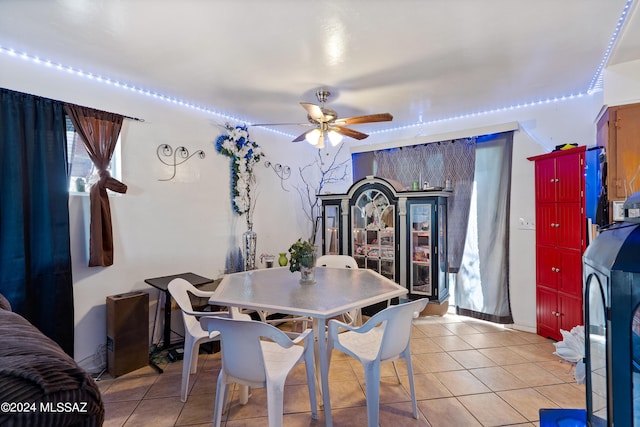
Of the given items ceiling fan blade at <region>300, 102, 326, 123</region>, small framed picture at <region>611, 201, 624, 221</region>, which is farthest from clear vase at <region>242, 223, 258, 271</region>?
small framed picture at <region>611, 201, 624, 221</region>

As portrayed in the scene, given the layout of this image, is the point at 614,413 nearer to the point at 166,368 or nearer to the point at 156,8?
the point at 156,8

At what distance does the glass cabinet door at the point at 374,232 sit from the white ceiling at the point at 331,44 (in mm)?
1281

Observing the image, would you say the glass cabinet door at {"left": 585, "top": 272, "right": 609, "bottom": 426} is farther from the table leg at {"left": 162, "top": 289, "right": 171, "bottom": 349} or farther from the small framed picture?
the table leg at {"left": 162, "top": 289, "right": 171, "bottom": 349}

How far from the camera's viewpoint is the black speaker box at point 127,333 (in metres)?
2.42

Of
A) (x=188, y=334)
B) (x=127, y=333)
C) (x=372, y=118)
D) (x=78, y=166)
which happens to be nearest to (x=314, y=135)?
(x=372, y=118)

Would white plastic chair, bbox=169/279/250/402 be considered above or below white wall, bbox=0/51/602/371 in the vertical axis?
below

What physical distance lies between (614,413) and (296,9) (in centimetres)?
197

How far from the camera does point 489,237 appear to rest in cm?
352

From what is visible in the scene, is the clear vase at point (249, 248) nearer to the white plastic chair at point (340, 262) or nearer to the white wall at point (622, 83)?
the white plastic chair at point (340, 262)

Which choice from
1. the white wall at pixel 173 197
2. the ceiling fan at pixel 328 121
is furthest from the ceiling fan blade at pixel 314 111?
the white wall at pixel 173 197

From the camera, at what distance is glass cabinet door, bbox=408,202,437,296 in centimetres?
350

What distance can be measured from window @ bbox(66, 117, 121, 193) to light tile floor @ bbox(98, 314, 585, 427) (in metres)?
1.52

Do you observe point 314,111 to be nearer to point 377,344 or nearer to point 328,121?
point 328,121

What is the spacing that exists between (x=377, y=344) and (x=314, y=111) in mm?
1675
